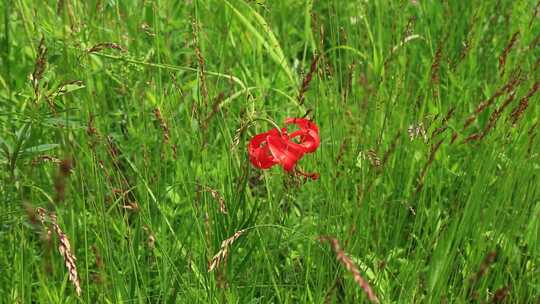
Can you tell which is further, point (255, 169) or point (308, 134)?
point (255, 169)

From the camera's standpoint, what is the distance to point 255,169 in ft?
6.67

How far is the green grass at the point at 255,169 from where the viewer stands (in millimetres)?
1553

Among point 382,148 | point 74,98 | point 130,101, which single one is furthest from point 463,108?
point 74,98

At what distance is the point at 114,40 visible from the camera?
7.70 feet

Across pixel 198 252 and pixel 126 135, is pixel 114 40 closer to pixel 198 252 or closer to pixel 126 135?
pixel 126 135

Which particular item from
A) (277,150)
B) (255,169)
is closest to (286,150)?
(277,150)

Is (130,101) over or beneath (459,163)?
over

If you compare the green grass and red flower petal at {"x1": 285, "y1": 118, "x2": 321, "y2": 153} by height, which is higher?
red flower petal at {"x1": 285, "y1": 118, "x2": 321, "y2": 153}

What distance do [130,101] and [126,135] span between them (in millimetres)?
91

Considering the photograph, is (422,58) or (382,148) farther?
(422,58)

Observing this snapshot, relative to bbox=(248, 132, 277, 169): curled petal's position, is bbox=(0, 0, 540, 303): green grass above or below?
below

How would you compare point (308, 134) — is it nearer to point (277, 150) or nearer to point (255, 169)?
point (277, 150)

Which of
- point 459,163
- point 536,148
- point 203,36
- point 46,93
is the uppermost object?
point 46,93

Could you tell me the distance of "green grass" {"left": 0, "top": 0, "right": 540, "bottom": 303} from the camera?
1553mm
